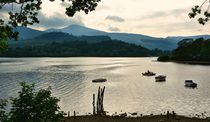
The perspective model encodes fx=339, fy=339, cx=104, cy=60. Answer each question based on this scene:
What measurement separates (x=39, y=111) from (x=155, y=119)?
99.6 ft

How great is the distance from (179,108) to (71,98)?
2884 cm

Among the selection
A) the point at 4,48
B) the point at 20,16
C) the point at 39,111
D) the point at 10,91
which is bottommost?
the point at 10,91

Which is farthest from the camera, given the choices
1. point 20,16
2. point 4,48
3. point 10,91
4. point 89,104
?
point 10,91

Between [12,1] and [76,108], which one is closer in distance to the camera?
[12,1]

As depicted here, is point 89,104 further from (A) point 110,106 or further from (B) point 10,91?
(B) point 10,91

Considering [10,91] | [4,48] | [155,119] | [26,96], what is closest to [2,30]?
[4,48]

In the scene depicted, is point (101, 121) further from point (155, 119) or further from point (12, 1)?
point (12, 1)

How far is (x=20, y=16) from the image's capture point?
1838 cm

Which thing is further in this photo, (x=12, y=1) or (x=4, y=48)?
(x=12, y=1)

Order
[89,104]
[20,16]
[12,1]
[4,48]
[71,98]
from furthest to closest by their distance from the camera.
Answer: [71,98]
[89,104]
[20,16]
[12,1]
[4,48]

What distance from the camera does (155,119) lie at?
157 ft

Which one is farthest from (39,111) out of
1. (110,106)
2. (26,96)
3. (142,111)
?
(110,106)

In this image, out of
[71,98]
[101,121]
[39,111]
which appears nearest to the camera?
[39,111]

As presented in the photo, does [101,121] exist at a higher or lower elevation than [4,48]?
lower
